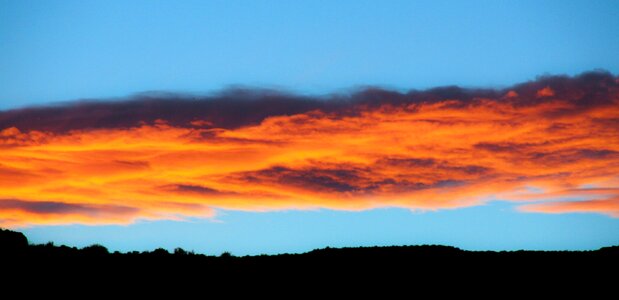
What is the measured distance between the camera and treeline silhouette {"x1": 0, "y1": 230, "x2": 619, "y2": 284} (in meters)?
32.8

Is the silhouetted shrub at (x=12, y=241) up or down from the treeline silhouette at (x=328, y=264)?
up

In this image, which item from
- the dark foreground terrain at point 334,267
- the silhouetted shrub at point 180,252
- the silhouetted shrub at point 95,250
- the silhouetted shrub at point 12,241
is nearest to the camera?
the dark foreground terrain at point 334,267

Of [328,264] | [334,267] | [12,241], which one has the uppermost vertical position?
[12,241]

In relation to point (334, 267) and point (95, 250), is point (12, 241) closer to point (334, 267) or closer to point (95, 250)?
point (95, 250)

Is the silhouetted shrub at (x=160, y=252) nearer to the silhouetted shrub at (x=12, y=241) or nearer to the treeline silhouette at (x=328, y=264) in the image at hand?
the treeline silhouette at (x=328, y=264)

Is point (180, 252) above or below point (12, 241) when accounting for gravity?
below

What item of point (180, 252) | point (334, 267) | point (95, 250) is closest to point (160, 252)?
point (180, 252)

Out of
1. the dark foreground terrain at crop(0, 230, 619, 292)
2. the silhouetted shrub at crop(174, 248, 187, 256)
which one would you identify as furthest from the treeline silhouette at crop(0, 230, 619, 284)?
the silhouetted shrub at crop(174, 248, 187, 256)

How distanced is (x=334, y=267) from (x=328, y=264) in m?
0.56

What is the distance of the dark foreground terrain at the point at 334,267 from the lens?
3225cm

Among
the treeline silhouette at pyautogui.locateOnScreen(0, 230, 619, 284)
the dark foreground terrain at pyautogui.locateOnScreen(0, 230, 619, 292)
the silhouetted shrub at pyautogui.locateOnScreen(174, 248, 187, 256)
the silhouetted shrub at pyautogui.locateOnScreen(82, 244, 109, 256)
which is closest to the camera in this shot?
the dark foreground terrain at pyautogui.locateOnScreen(0, 230, 619, 292)

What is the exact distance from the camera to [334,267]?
34719mm

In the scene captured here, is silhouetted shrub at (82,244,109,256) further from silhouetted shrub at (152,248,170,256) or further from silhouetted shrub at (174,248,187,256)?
silhouetted shrub at (174,248,187,256)

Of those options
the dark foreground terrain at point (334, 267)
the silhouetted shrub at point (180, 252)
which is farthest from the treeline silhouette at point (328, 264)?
the silhouetted shrub at point (180, 252)
